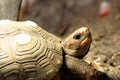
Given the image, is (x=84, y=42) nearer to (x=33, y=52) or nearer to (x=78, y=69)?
(x=78, y=69)

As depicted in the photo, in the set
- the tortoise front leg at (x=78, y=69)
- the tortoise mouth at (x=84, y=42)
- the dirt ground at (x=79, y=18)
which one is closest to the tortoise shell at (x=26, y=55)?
the tortoise front leg at (x=78, y=69)

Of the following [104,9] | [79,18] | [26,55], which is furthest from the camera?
[104,9]

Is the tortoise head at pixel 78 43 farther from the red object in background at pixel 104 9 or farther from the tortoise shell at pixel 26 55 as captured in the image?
the red object in background at pixel 104 9

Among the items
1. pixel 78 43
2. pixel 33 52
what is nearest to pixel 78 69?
pixel 78 43

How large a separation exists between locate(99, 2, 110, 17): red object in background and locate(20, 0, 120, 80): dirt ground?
7cm

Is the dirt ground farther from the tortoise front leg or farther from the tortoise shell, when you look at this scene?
the tortoise shell

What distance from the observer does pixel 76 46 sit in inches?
113

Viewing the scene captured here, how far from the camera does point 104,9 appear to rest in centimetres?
662

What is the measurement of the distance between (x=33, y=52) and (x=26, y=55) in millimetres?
69

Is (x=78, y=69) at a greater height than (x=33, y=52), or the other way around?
(x=33, y=52)

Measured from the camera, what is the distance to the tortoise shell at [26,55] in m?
2.62

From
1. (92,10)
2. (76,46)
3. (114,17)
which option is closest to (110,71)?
(76,46)

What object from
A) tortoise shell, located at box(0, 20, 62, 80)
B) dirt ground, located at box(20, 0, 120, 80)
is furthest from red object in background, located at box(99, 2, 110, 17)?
tortoise shell, located at box(0, 20, 62, 80)

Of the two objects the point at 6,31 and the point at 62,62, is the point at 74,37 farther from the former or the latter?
the point at 6,31
